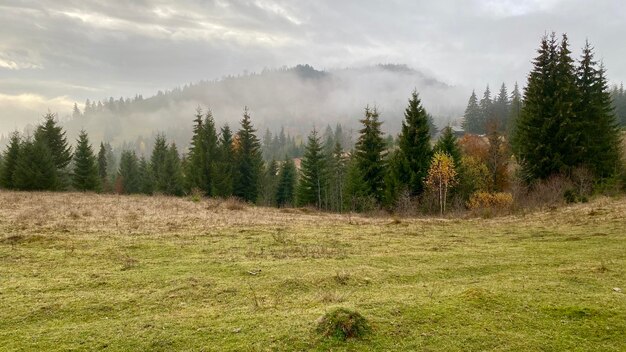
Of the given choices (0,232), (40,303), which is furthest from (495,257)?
(0,232)

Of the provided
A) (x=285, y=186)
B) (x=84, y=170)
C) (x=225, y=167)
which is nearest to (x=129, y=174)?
(x=84, y=170)

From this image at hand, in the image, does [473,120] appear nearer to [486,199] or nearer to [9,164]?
[486,199]

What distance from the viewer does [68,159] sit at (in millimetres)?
56781

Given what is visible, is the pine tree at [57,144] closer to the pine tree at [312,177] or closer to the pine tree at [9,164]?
the pine tree at [9,164]

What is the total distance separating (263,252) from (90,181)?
55.6m

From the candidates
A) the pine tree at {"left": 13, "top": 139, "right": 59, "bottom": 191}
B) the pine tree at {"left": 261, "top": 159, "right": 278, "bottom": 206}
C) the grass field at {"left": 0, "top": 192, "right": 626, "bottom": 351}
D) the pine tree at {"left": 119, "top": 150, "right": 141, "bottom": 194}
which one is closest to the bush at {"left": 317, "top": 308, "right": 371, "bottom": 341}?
the grass field at {"left": 0, "top": 192, "right": 626, "bottom": 351}

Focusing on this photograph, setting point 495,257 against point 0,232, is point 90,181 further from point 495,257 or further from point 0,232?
point 495,257

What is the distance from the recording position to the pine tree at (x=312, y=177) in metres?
61.7

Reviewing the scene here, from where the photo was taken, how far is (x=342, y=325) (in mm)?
5617

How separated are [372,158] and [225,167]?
815 inches

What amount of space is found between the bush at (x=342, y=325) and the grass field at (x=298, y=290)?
0.41 feet

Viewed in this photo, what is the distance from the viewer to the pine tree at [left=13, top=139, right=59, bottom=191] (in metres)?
44.5

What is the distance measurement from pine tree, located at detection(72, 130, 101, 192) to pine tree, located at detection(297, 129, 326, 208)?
101 ft

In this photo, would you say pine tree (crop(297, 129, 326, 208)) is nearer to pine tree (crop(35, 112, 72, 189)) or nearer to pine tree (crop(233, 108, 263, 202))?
pine tree (crop(233, 108, 263, 202))
